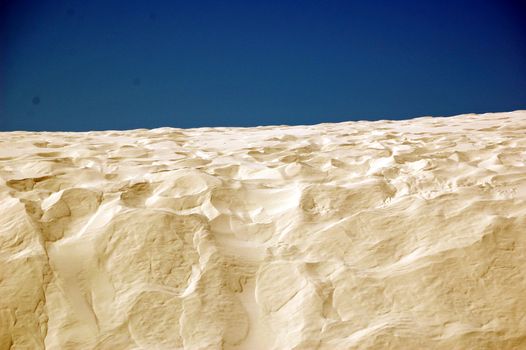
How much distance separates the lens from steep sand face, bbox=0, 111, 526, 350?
1.48 meters

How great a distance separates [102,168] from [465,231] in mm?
2221

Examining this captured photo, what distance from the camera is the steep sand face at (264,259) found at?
1.48 metres

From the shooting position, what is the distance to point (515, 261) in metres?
1.69

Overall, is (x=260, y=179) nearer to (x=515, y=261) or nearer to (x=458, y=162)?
(x=458, y=162)

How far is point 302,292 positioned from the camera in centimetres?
165

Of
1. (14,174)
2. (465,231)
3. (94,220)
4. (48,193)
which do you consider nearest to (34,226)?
(94,220)

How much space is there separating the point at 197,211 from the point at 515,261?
1.39 meters

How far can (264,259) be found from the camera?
6.08 ft

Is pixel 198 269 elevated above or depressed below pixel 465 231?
below

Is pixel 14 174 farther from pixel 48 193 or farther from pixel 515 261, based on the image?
pixel 515 261

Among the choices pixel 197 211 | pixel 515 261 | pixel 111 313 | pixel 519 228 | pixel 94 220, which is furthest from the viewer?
pixel 197 211

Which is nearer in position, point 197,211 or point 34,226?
point 34,226

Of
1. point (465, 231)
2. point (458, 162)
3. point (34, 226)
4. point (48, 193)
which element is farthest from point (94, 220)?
point (458, 162)

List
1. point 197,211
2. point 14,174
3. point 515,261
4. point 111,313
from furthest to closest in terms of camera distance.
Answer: point 14,174 < point 197,211 < point 515,261 < point 111,313
